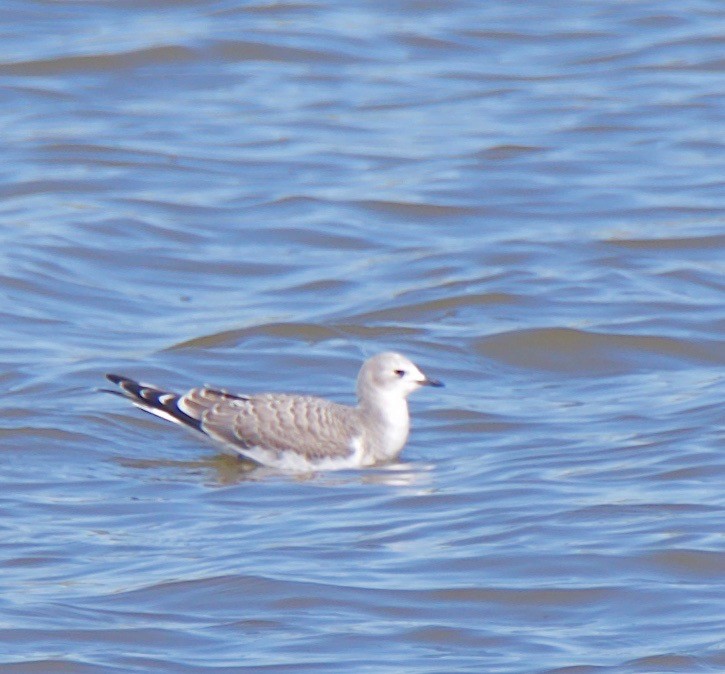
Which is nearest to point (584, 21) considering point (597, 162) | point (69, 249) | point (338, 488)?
point (597, 162)

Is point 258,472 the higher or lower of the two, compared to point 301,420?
lower

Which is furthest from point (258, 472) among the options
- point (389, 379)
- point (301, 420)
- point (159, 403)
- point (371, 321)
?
point (371, 321)

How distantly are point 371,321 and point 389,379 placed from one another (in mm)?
1990

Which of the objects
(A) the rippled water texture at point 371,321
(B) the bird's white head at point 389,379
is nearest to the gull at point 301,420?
(B) the bird's white head at point 389,379

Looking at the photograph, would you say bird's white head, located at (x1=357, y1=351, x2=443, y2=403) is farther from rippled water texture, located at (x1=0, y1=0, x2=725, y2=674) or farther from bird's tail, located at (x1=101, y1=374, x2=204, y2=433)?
bird's tail, located at (x1=101, y1=374, x2=204, y2=433)

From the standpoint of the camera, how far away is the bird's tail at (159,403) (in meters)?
10.5

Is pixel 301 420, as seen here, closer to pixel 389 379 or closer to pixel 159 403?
pixel 389 379

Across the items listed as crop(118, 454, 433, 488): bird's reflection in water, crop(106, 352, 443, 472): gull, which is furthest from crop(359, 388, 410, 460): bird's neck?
crop(118, 454, 433, 488): bird's reflection in water

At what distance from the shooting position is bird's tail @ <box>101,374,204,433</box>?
10.5 metres

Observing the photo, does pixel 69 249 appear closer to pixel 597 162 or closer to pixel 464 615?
pixel 597 162

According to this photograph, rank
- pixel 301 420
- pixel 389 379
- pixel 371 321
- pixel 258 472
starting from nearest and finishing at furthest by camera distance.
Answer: pixel 258 472 < pixel 301 420 < pixel 389 379 < pixel 371 321

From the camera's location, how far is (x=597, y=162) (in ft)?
54.5

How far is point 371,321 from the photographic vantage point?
496 inches

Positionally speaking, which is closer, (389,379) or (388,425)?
(388,425)
